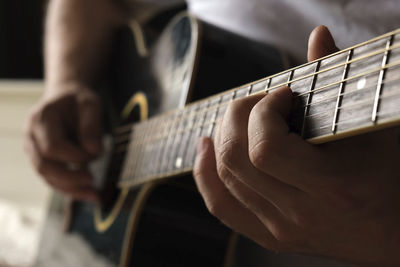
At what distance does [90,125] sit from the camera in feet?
2.92

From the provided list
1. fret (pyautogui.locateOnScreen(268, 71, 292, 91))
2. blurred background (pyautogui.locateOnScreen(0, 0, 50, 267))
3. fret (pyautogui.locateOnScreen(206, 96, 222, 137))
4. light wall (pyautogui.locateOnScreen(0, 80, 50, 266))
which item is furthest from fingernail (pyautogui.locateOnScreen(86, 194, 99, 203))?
light wall (pyautogui.locateOnScreen(0, 80, 50, 266))

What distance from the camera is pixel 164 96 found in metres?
0.72

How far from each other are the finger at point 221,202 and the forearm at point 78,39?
0.61m

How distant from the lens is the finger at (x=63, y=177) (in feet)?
2.94

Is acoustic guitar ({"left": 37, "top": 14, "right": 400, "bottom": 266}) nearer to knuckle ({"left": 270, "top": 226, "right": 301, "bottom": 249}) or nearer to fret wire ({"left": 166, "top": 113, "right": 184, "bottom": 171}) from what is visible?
fret wire ({"left": 166, "top": 113, "right": 184, "bottom": 171})

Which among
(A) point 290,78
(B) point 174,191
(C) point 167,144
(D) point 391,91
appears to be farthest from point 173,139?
(D) point 391,91

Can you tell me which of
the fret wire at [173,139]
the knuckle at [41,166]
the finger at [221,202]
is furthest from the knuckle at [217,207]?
the knuckle at [41,166]

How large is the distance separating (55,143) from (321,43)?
0.62m

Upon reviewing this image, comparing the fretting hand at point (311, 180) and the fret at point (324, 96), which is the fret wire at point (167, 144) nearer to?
the fretting hand at point (311, 180)

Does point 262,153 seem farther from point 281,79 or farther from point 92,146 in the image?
point 92,146

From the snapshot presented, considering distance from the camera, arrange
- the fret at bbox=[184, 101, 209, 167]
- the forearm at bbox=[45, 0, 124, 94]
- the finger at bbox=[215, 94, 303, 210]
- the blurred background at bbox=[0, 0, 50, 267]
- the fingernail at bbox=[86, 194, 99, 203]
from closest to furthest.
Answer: the finger at bbox=[215, 94, 303, 210] < the fret at bbox=[184, 101, 209, 167] < the fingernail at bbox=[86, 194, 99, 203] < the forearm at bbox=[45, 0, 124, 94] < the blurred background at bbox=[0, 0, 50, 267]

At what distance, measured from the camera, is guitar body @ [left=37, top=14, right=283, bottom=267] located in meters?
0.64

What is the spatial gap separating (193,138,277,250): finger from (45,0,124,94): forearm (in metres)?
0.61

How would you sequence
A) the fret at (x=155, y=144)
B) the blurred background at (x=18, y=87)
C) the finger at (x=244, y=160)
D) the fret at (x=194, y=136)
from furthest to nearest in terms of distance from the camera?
1. the blurred background at (x=18, y=87)
2. the fret at (x=155, y=144)
3. the fret at (x=194, y=136)
4. the finger at (x=244, y=160)
